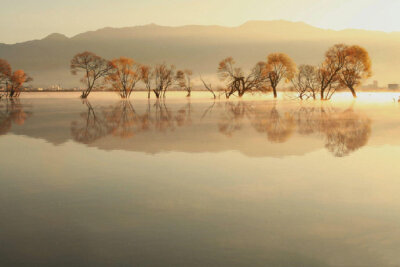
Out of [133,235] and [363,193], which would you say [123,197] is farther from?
[363,193]

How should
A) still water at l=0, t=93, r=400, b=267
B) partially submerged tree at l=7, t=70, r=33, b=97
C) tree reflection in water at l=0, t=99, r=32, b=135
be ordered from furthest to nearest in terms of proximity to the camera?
partially submerged tree at l=7, t=70, r=33, b=97
tree reflection in water at l=0, t=99, r=32, b=135
still water at l=0, t=93, r=400, b=267

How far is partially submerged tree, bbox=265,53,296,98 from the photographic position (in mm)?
82938

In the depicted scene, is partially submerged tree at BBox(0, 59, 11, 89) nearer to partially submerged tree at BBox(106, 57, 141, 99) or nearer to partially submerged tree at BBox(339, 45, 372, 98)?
partially submerged tree at BBox(106, 57, 141, 99)

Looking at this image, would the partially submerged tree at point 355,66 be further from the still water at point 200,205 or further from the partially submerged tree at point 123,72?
the still water at point 200,205

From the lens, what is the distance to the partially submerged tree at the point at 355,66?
72.8 meters

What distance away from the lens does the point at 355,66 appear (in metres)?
74.1

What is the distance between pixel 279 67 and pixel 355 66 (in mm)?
15546

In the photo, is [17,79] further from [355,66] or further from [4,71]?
[355,66]

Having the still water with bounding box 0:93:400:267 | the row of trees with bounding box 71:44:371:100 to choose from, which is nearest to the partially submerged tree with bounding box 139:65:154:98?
the row of trees with bounding box 71:44:371:100

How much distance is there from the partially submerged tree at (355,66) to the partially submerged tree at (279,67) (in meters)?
11.3

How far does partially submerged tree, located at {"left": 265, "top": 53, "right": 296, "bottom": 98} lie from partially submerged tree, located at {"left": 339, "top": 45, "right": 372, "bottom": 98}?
11341 mm

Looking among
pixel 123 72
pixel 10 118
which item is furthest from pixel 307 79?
pixel 10 118

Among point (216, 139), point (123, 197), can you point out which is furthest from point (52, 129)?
point (123, 197)

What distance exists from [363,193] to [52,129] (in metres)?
18.7
